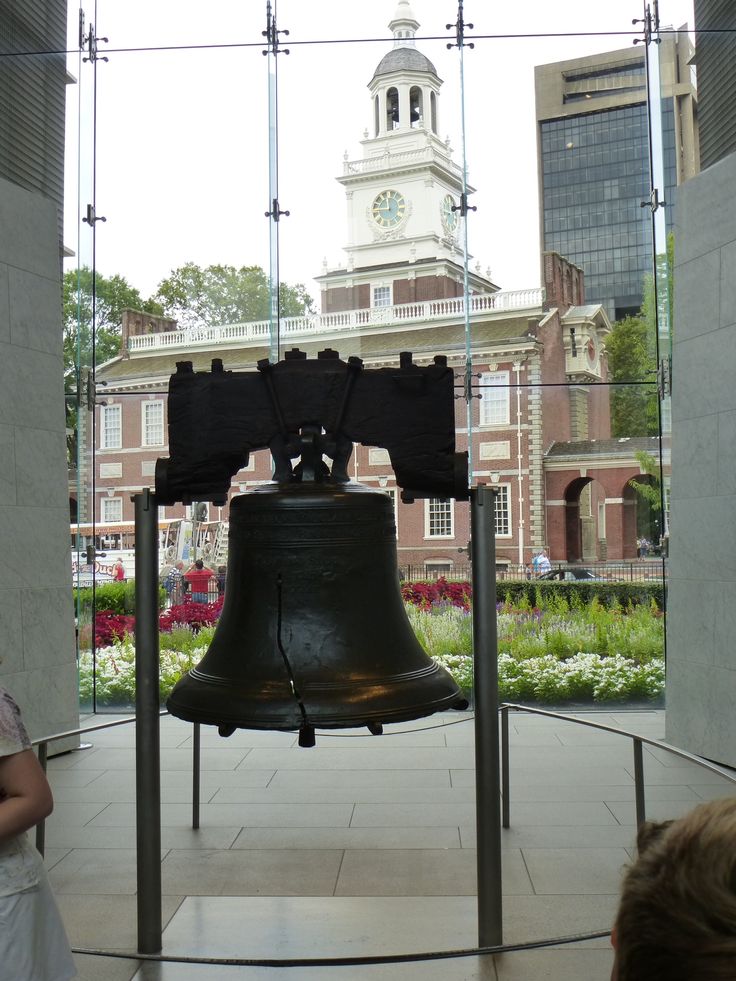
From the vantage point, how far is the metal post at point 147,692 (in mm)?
3404

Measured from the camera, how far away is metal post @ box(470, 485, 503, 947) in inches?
133

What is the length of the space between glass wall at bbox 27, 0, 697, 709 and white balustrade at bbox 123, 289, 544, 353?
25mm

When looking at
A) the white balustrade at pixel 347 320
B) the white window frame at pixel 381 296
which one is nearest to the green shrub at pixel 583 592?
the white balustrade at pixel 347 320

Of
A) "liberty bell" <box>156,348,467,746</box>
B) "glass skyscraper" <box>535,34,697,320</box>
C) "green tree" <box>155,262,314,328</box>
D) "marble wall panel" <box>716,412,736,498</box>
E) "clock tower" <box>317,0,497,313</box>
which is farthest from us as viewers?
"green tree" <box>155,262,314,328</box>

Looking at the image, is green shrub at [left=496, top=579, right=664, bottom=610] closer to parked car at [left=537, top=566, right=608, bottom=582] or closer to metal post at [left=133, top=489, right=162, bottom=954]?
parked car at [left=537, top=566, right=608, bottom=582]

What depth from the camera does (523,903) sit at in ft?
14.2

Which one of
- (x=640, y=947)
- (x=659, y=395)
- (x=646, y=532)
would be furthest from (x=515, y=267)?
(x=640, y=947)

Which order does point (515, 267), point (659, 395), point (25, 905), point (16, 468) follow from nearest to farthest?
1. point (25, 905)
2. point (16, 468)
3. point (659, 395)
4. point (515, 267)

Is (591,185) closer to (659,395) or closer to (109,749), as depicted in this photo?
(659,395)

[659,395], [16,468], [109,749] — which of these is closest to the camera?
[16,468]

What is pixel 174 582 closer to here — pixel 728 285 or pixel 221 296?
pixel 221 296

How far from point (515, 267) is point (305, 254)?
2073 mm

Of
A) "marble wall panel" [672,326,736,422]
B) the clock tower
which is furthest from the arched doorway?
"marble wall panel" [672,326,736,422]

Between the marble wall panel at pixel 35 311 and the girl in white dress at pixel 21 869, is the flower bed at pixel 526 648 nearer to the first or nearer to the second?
the marble wall panel at pixel 35 311
